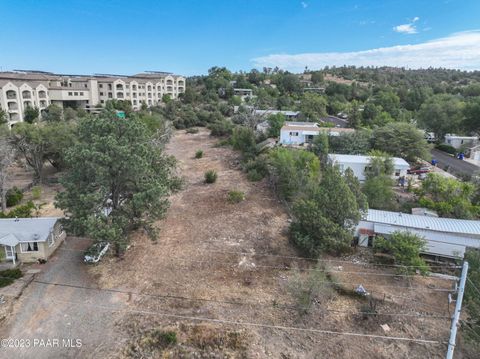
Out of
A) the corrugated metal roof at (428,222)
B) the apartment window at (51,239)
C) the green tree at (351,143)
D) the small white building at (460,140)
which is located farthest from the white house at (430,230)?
the small white building at (460,140)

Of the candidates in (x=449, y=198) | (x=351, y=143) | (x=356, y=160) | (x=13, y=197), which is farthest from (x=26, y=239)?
(x=351, y=143)

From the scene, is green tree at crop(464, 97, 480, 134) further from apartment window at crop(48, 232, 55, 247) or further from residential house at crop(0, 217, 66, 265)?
apartment window at crop(48, 232, 55, 247)

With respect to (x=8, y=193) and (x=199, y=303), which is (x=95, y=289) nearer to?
(x=199, y=303)

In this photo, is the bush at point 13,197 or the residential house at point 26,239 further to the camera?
the bush at point 13,197

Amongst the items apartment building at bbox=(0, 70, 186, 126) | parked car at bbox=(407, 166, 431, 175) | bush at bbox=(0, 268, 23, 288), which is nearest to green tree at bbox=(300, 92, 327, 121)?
parked car at bbox=(407, 166, 431, 175)

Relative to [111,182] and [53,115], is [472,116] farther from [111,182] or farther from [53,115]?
[53,115]

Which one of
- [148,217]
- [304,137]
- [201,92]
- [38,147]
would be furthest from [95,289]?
[201,92]

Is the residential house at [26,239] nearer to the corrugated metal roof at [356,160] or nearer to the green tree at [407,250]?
the green tree at [407,250]
